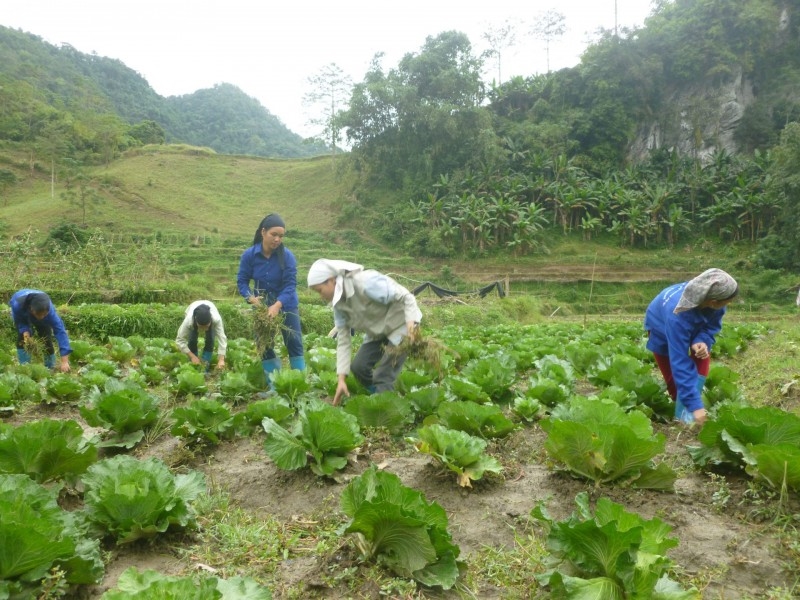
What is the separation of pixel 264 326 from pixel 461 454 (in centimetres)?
339

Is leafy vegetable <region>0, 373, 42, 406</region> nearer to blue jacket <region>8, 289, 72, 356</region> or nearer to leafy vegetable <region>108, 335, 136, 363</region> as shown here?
blue jacket <region>8, 289, 72, 356</region>

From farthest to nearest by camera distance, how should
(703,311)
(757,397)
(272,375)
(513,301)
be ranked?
(513,301) < (757,397) < (272,375) < (703,311)

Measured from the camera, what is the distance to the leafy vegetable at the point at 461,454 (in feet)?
9.61

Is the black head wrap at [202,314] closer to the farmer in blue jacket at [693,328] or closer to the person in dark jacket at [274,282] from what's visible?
the person in dark jacket at [274,282]

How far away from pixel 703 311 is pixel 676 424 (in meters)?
0.94

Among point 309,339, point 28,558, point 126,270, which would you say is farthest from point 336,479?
point 126,270

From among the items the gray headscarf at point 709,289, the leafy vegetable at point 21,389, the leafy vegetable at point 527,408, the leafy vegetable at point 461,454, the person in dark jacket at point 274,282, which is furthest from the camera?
the person in dark jacket at point 274,282

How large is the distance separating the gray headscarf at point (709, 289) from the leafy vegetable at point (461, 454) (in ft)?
7.20

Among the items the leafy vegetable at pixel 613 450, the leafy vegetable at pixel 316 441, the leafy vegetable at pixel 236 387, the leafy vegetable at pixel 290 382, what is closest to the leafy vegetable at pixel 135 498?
the leafy vegetable at pixel 316 441

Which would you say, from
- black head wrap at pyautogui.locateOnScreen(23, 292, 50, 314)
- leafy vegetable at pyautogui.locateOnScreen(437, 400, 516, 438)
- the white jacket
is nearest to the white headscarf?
leafy vegetable at pyautogui.locateOnScreen(437, 400, 516, 438)

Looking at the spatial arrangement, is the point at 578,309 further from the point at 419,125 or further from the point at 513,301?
the point at 419,125

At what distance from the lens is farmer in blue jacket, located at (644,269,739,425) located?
405cm

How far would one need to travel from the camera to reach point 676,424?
4457 mm

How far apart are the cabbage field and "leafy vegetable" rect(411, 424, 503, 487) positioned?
1 centimetres
